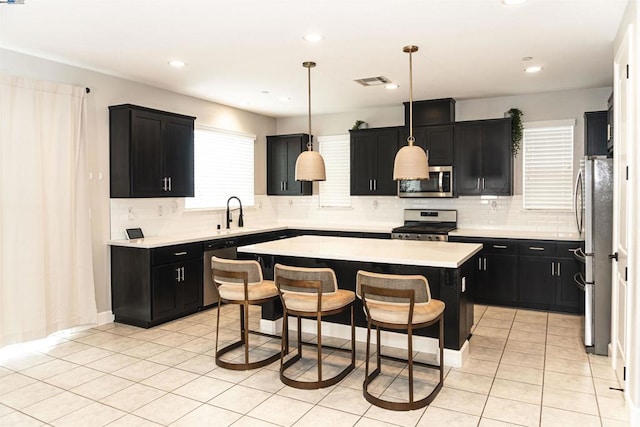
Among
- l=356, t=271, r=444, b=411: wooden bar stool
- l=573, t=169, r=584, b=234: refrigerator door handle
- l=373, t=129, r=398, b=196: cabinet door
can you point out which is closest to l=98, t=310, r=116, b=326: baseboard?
l=356, t=271, r=444, b=411: wooden bar stool

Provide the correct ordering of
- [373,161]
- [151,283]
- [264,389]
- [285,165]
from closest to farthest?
[264,389] < [151,283] < [373,161] < [285,165]

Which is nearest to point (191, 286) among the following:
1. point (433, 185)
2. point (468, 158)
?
point (433, 185)

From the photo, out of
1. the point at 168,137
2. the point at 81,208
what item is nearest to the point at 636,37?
the point at 168,137

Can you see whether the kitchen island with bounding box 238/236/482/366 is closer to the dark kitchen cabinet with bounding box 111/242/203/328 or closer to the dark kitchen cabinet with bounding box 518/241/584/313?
the dark kitchen cabinet with bounding box 111/242/203/328

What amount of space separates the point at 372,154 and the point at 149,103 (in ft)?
10.5

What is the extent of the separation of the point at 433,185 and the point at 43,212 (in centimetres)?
476

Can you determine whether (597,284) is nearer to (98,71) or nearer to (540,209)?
(540,209)

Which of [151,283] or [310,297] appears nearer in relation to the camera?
[310,297]

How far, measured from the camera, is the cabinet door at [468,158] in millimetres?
6102

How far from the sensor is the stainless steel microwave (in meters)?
6.27

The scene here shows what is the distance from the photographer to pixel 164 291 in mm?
4992

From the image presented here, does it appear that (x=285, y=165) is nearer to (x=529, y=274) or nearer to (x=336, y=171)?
(x=336, y=171)

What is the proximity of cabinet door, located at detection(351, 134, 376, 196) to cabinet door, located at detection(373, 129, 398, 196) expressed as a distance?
8 centimetres

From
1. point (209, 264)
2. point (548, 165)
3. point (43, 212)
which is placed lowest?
point (209, 264)
